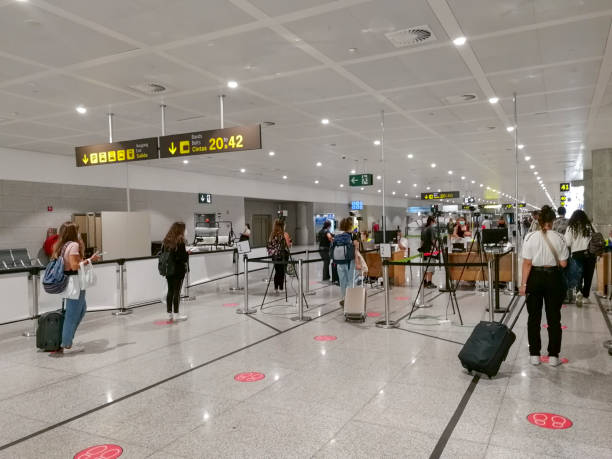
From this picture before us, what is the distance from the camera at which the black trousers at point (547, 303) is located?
4723 mm

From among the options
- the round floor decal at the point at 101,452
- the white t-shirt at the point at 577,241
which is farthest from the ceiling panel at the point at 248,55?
the white t-shirt at the point at 577,241

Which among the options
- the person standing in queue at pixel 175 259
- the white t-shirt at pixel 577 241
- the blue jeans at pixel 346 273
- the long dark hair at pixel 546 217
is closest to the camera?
the long dark hair at pixel 546 217

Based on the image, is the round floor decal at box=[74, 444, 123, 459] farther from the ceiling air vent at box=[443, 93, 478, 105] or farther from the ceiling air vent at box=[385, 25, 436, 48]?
the ceiling air vent at box=[443, 93, 478, 105]

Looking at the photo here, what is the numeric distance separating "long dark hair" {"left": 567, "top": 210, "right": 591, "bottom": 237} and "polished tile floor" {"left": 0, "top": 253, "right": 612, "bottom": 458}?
5.54ft

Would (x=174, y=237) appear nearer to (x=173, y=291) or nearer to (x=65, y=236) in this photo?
(x=173, y=291)

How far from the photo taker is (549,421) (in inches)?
138

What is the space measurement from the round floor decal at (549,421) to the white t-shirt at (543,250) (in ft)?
5.47

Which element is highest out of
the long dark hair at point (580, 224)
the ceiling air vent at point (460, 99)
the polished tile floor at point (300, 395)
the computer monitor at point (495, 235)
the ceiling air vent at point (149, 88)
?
the ceiling air vent at point (149, 88)

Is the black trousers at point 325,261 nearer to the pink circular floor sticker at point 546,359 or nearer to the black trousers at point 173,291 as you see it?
the black trousers at point 173,291

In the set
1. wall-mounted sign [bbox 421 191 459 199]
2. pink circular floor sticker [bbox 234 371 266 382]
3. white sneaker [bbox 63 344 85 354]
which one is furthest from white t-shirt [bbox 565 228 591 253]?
wall-mounted sign [bbox 421 191 459 199]

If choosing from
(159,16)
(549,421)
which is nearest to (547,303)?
(549,421)

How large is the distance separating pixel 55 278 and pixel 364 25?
479 centimetres

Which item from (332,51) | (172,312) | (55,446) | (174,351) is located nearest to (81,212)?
(172,312)

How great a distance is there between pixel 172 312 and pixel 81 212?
8.81 m
